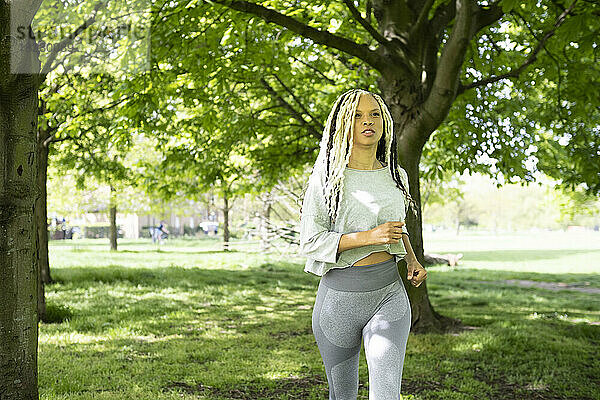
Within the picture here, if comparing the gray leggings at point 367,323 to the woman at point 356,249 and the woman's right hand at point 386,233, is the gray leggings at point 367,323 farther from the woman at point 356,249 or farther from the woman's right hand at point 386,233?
the woman's right hand at point 386,233

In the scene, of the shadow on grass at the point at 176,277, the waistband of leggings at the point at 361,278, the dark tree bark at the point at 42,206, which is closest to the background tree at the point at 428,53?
the waistband of leggings at the point at 361,278

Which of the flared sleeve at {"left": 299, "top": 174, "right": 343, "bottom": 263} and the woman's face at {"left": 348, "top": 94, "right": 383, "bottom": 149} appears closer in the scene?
the flared sleeve at {"left": 299, "top": 174, "right": 343, "bottom": 263}

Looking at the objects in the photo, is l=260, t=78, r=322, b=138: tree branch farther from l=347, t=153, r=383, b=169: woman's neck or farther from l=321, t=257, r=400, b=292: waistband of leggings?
l=321, t=257, r=400, b=292: waistband of leggings

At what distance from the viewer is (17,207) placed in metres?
3.56

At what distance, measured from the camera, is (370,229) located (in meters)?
2.99

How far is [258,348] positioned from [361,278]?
4.39 metres

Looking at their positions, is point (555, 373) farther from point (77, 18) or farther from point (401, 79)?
point (77, 18)

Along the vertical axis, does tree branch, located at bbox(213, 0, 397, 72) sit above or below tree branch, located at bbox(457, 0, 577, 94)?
Result: above

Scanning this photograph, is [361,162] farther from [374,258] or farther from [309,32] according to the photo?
[309,32]

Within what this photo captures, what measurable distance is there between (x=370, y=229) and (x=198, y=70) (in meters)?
5.84

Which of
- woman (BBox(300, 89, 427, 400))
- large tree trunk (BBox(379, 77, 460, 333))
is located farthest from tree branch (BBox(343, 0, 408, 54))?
woman (BBox(300, 89, 427, 400))

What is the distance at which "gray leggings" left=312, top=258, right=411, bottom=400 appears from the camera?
2.87 meters

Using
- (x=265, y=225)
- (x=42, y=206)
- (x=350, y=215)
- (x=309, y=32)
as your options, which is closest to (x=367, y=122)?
(x=350, y=215)

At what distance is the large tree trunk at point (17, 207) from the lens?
3488 millimetres
